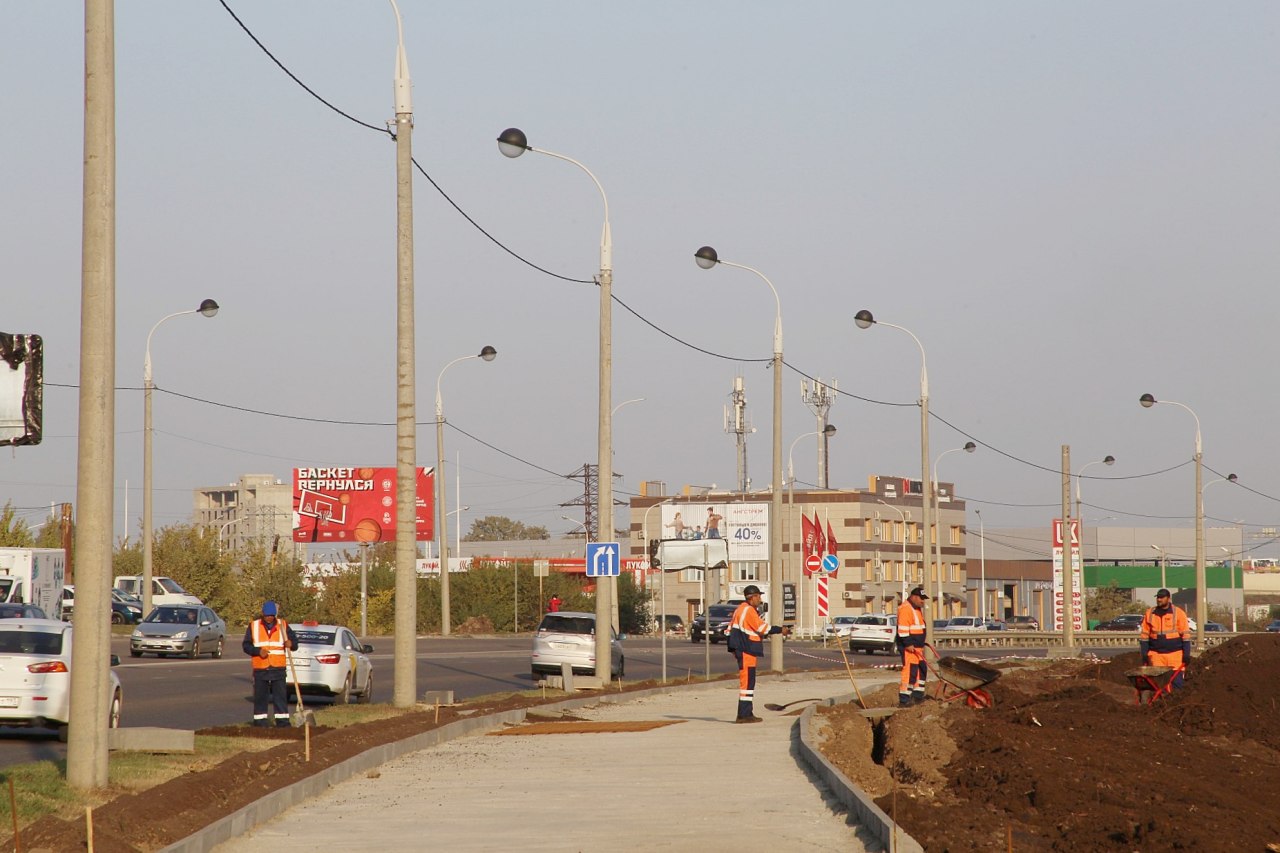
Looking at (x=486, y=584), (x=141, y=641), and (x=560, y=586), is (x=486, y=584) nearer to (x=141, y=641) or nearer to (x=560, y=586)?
(x=560, y=586)

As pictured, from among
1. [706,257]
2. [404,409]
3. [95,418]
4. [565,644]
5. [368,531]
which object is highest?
[706,257]

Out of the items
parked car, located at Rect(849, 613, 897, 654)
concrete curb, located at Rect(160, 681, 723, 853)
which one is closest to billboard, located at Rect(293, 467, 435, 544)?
parked car, located at Rect(849, 613, 897, 654)

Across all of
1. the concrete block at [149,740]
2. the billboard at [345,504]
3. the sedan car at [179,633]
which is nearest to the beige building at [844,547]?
the billboard at [345,504]

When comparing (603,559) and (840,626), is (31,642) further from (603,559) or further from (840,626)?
(840,626)

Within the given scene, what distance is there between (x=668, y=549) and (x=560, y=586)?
48392 millimetres

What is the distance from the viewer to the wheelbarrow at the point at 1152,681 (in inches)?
928

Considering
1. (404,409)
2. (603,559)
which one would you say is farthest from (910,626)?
(404,409)

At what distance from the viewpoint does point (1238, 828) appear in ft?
40.5

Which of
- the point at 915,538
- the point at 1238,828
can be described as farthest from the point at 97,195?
the point at 915,538

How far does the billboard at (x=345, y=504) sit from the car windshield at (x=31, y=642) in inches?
2178

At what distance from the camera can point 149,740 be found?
1570 cm

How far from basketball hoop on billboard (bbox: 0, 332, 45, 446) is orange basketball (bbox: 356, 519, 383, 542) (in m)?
62.5

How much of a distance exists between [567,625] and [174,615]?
45.5ft

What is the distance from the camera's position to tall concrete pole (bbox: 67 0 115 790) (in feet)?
41.6
